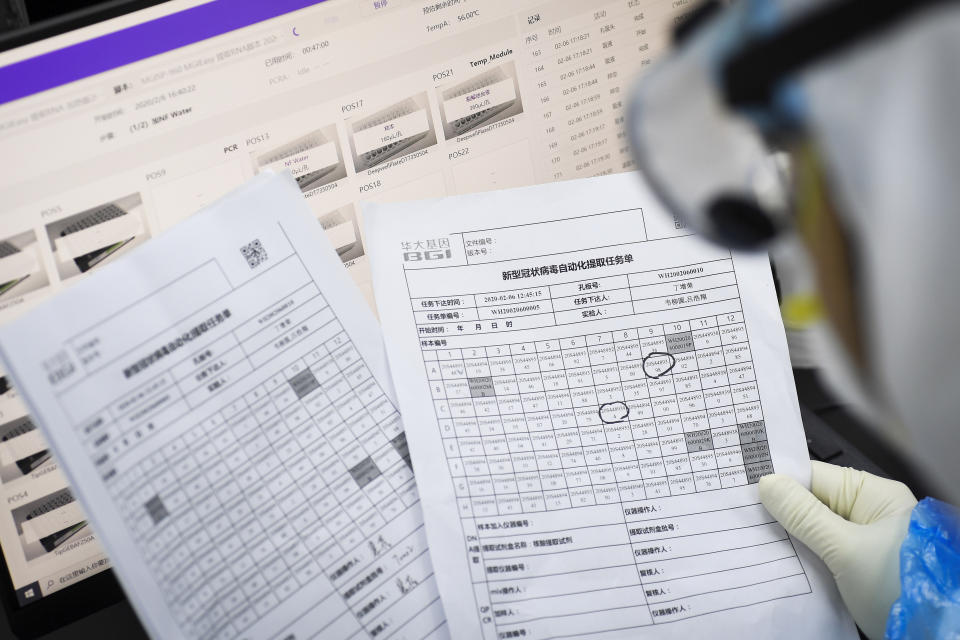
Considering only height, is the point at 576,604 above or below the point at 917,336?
below

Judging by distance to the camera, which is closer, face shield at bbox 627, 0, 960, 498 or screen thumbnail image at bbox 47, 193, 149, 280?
face shield at bbox 627, 0, 960, 498

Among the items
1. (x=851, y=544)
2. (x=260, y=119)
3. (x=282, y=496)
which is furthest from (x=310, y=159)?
(x=851, y=544)

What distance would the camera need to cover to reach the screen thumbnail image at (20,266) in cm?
48

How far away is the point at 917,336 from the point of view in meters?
0.26

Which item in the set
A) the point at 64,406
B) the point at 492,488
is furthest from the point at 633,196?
the point at 64,406

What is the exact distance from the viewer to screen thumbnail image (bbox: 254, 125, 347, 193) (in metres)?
0.54

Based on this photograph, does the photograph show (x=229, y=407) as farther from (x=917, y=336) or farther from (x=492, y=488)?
(x=917, y=336)

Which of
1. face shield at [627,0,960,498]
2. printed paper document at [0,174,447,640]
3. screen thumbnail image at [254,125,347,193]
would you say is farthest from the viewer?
screen thumbnail image at [254,125,347,193]

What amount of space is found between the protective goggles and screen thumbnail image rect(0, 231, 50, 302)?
16.3 inches

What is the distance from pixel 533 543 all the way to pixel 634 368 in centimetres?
15

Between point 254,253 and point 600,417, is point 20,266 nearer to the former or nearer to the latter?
point 254,253

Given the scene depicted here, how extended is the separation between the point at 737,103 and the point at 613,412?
319mm

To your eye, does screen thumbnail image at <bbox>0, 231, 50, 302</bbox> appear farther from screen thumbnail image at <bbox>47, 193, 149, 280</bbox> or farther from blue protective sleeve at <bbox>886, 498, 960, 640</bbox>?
blue protective sleeve at <bbox>886, 498, 960, 640</bbox>

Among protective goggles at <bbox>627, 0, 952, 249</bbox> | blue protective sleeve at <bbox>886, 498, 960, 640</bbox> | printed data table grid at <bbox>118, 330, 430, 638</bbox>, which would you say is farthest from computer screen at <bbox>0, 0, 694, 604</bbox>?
blue protective sleeve at <bbox>886, 498, 960, 640</bbox>
